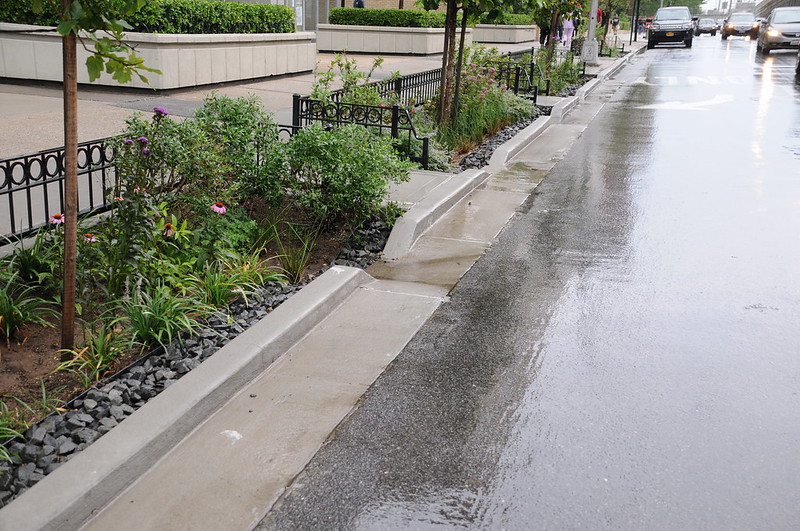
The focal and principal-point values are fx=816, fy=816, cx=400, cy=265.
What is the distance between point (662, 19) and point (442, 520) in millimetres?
50404

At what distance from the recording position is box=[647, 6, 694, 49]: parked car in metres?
47.1

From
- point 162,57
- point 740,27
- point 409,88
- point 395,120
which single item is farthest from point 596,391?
point 740,27

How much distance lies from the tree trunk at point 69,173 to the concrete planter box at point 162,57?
1099 centimetres

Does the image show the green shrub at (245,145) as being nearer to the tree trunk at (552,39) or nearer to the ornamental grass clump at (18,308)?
the ornamental grass clump at (18,308)

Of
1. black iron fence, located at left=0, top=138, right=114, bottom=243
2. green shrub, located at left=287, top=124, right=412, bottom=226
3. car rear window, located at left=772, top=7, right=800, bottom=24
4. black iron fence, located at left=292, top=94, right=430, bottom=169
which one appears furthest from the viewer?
car rear window, located at left=772, top=7, right=800, bottom=24

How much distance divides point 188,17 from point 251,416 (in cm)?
1400

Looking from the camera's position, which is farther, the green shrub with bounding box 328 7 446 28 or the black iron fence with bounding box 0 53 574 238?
the green shrub with bounding box 328 7 446 28

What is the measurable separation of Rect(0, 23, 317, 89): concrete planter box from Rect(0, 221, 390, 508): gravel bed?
34.9 ft

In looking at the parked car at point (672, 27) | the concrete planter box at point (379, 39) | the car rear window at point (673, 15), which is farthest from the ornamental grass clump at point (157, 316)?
the car rear window at point (673, 15)

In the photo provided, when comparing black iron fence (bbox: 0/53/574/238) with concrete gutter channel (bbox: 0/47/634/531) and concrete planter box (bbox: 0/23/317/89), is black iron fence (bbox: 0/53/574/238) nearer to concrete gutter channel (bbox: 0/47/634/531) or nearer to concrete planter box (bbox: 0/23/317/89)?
concrete gutter channel (bbox: 0/47/634/531)

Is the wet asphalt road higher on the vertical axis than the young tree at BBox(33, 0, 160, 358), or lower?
lower

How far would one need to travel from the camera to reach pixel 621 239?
8.05 meters

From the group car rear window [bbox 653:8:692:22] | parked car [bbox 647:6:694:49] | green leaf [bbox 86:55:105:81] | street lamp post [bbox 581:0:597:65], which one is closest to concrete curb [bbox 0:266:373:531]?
green leaf [bbox 86:55:105:81]

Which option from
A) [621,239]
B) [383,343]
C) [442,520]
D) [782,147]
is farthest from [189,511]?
[782,147]
